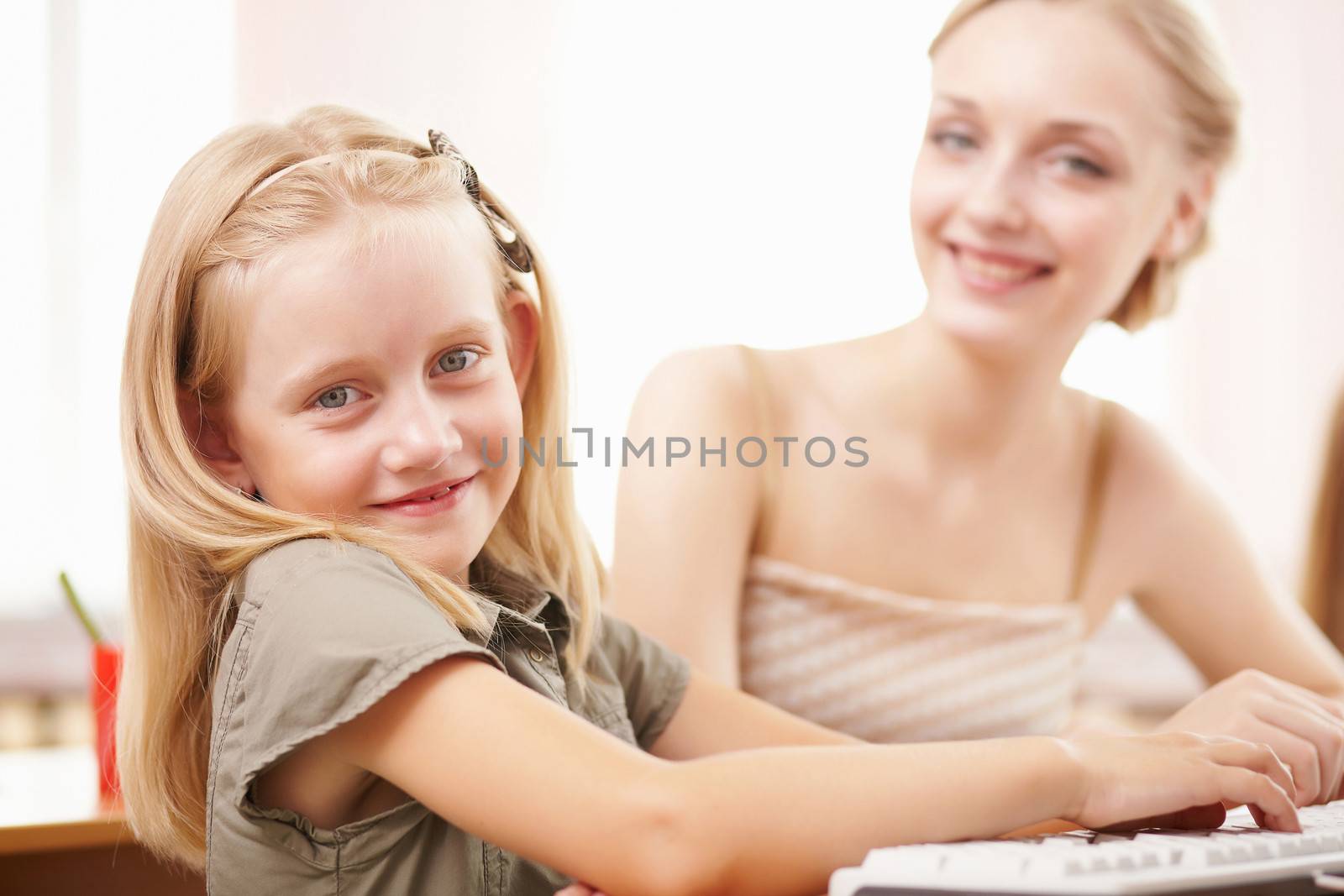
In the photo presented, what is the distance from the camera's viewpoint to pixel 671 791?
2.11ft

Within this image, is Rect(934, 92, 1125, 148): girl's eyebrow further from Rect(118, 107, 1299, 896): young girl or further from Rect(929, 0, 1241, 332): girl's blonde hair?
Rect(118, 107, 1299, 896): young girl

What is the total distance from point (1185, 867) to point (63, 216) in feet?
6.03

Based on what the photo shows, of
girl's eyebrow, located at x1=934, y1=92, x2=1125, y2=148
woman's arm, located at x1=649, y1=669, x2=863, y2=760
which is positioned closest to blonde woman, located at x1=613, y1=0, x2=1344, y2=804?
girl's eyebrow, located at x1=934, y1=92, x2=1125, y2=148

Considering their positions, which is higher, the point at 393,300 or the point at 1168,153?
the point at 1168,153

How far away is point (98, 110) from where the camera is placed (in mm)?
1944

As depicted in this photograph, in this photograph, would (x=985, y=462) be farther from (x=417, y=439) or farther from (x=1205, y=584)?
(x=417, y=439)

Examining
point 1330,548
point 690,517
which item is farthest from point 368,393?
point 1330,548

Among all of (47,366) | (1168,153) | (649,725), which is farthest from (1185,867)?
(47,366)

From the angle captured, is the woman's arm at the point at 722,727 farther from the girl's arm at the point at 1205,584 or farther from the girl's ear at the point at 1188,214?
the girl's ear at the point at 1188,214

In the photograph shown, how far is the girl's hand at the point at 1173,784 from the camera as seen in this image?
725 mm

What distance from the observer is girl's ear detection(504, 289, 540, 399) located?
0.98 meters

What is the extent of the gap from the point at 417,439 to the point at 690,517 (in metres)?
0.47

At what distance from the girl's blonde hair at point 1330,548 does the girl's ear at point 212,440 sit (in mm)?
1365

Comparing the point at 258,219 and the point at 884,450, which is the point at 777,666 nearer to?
the point at 884,450
